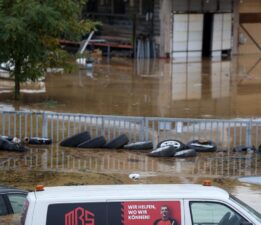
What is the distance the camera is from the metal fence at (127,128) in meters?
17.9

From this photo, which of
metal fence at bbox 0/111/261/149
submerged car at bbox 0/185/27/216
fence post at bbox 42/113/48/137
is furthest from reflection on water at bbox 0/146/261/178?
submerged car at bbox 0/185/27/216

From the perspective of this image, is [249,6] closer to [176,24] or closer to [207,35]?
[207,35]

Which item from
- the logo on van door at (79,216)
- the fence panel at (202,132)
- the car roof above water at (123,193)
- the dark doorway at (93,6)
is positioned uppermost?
the dark doorway at (93,6)

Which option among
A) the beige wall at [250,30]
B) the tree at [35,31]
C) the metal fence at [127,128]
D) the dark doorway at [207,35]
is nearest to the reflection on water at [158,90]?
the tree at [35,31]

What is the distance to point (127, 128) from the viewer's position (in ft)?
61.8

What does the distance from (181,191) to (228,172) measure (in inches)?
307

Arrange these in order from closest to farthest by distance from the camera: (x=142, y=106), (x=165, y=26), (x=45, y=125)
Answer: (x=45, y=125) < (x=142, y=106) < (x=165, y=26)

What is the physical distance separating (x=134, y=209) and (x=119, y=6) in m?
36.3

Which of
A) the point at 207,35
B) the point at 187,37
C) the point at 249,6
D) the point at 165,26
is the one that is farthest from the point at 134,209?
the point at 249,6

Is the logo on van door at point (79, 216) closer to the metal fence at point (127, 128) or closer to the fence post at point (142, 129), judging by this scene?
the metal fence at point (127, 128)

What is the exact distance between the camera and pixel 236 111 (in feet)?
77.9

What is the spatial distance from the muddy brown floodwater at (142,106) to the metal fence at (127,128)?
2.85 ft

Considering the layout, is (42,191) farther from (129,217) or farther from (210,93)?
(210,93)

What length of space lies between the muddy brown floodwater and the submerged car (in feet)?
Result: 0.55
